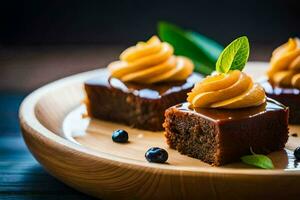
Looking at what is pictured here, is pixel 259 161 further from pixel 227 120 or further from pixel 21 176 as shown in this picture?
pixel 21 176

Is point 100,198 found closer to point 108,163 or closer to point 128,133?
point 108,163

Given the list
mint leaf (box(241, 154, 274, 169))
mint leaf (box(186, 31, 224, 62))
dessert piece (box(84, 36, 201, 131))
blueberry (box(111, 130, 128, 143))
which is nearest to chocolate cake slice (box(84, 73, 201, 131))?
dessert piece (box(84, 36, 201, 131))

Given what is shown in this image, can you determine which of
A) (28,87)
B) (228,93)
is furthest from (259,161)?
(28,87)

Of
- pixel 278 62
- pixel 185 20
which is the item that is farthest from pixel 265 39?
pixel 278 62

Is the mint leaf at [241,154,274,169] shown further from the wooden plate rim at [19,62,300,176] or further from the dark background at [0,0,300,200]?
the dark background at [0,0,300,200]

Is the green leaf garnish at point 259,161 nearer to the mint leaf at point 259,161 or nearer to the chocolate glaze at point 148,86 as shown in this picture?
the mint leaf at point 259,161

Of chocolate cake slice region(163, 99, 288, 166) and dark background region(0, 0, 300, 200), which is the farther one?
dark background region(0, 0, 300, 200)
